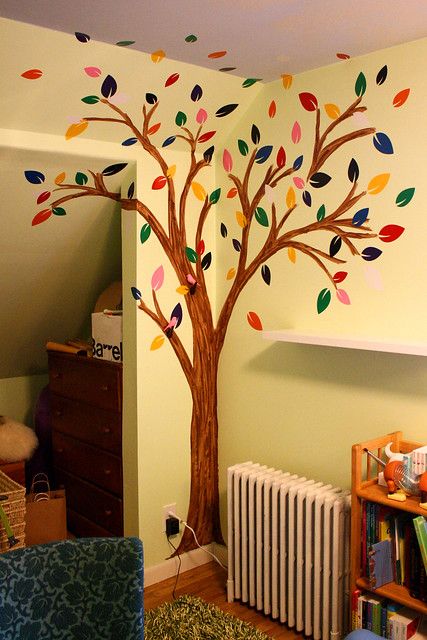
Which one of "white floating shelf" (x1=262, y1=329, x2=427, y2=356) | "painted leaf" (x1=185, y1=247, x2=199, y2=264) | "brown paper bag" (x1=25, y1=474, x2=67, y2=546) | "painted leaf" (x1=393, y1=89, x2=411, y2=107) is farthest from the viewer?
"brown paper bag" (x1=25, y1=474, x2=67, y2=546)

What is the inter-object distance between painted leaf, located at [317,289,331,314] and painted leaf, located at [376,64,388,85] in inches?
34.6

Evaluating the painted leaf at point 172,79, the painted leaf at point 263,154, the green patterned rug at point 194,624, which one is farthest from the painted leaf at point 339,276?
the green patterned rug at point 194,624

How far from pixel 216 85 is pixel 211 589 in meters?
2.38

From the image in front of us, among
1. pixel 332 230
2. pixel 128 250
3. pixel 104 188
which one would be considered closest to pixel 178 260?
pixel 128 250

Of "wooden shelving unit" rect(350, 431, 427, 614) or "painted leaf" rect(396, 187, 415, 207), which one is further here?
"painted leaf" rect(396, 187, 415, 207)

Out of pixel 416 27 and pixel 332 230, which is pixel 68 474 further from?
pixel 416 27

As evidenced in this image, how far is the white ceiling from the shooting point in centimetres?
222

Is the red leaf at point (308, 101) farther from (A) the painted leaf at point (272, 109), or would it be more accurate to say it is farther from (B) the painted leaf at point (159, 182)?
(B) the painted leaf at point (159, 182)

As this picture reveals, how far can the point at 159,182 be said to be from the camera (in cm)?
331

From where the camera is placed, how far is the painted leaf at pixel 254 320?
3355 mm

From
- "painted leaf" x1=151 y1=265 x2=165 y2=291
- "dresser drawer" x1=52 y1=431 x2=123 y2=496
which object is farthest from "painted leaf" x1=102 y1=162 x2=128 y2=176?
A: "dresser drawer" x1=52 y1=431 x2=123 y2=496

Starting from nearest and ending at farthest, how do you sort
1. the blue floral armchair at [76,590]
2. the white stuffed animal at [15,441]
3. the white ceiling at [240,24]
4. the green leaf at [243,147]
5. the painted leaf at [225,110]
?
the blue floral armchair at [76,590] < the white ceiling at [240,24] < the painted leaf at [225,110] < the green leaf at [243,147] < the white stuffed animal at [15,441]

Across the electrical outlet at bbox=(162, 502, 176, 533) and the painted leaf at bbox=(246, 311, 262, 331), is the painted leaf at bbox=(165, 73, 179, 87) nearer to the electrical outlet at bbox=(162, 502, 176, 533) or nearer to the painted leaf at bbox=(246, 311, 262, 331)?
the painted leaf at bbox=(246, 311, 262, 331)

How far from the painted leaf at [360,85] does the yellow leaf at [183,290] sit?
48.5 inches
